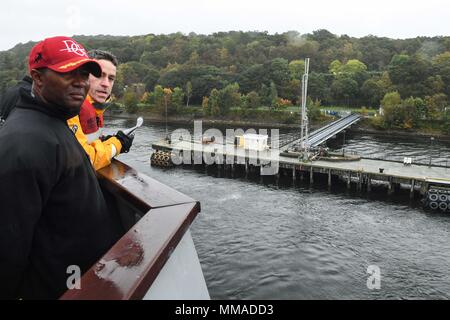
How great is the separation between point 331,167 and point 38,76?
139ft

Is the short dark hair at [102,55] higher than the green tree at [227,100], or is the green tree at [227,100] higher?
the short dark hair at [102,55]

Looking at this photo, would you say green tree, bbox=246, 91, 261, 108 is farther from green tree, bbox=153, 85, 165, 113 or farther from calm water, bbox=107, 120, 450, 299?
calm water, bbox=107, 120, 450, 299

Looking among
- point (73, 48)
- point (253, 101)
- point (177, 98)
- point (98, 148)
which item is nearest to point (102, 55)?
point (98, 148)

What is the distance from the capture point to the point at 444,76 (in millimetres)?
87438

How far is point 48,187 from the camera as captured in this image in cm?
224

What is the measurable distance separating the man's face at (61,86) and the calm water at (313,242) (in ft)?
65.5

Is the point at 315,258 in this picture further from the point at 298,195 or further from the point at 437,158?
the point at 437,158

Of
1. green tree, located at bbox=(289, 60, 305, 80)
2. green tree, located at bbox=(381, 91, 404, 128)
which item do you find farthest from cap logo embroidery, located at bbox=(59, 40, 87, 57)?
green tree, located at bbox=(289, 60, 305, 80)

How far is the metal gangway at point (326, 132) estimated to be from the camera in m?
55.0

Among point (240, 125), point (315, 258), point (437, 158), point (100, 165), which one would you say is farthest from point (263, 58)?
point (100, 165)

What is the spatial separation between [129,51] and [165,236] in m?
168

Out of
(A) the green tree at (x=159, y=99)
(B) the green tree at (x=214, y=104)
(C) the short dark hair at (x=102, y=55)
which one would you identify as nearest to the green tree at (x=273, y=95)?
(B) the green tree at (x=214, y=104)

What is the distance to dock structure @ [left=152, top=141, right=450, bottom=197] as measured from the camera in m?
39.0

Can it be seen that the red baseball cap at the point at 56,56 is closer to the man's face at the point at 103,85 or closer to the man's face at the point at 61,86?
the man's face at the point at 61,86
